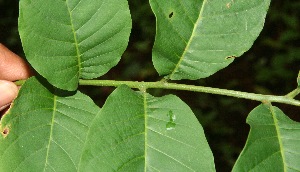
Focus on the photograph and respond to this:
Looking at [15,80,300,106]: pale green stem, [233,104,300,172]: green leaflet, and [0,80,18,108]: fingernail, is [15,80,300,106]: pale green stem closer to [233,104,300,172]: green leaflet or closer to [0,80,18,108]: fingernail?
[233,104,300,172]: green leaflet

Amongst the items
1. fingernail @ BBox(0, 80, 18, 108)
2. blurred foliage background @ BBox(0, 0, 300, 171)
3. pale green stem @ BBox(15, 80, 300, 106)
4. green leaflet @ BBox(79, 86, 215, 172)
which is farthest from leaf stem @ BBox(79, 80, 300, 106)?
blurred foliage background @ BBox(0, 0, 300, 171)

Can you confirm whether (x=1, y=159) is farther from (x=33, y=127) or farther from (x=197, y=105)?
(x=197, y=105)

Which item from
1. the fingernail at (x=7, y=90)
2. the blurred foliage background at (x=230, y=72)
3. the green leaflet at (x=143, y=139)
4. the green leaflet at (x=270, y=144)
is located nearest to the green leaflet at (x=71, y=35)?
the green leaflet at (x=143, y=139)

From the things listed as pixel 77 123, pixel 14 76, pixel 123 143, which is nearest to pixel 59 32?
pixel 77 123

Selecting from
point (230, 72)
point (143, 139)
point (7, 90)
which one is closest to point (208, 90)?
point (143, 139)

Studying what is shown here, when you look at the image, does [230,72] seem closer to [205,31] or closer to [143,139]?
[205,31]
